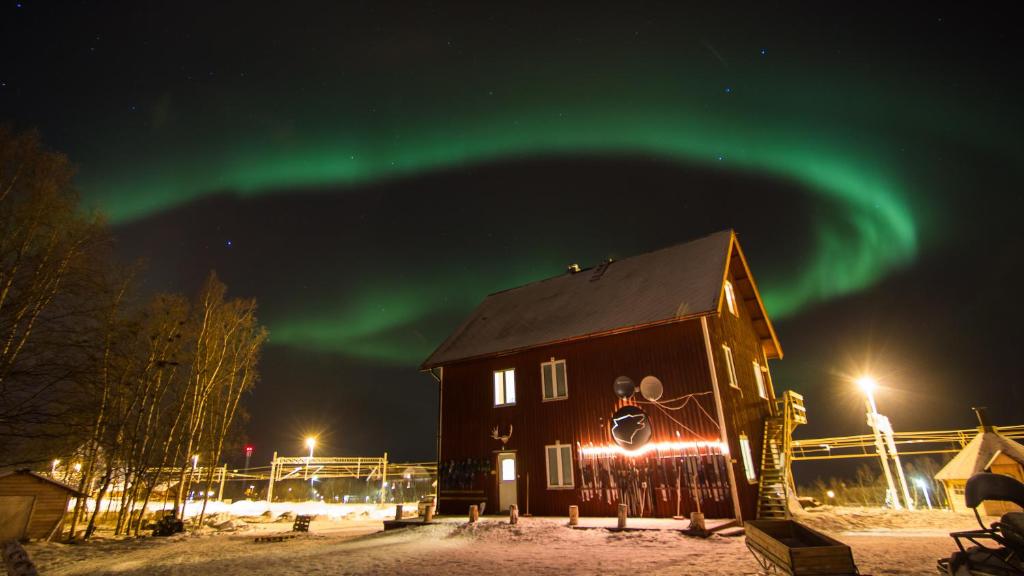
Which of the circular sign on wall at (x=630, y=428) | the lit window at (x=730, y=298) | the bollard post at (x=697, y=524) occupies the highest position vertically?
the lit window at (x=730, y=298)

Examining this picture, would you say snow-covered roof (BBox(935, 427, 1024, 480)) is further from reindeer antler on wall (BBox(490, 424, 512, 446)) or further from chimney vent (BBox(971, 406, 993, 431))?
reindeer antler on wall (BBox(490, 424, 512, 446))

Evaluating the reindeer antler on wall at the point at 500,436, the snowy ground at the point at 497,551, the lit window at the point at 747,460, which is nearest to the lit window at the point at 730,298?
the lit window at the point at 747,460

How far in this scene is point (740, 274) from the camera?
22781mm

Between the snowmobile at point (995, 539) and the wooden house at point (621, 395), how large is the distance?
9295mm

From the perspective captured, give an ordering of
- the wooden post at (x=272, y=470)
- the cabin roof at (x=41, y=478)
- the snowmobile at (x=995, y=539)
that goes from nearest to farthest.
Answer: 1. the snowmobile at (x=995, y=539)
2. the cabin roof at (x=41, y=478)
3. the wooden post at (x=272, y=470)

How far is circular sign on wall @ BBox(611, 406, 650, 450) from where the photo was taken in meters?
17.8

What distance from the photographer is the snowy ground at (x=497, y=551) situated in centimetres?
1045

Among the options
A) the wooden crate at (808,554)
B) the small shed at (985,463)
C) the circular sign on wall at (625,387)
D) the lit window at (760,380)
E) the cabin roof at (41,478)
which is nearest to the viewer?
the wooden crate at (808,554)

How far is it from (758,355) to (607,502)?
38.5ft

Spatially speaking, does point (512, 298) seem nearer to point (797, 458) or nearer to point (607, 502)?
point (607, 502)

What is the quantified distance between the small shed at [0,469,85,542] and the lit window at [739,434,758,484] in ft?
81.2

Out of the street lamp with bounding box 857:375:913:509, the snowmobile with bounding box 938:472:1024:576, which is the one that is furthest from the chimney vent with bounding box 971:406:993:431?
the snowmobile with bounding box 938:472:1024:576

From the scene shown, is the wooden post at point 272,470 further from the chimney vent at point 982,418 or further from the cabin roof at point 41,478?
the chimney vent at point 982,418

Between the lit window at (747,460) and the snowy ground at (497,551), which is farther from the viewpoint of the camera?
the lit window at (747,460)
